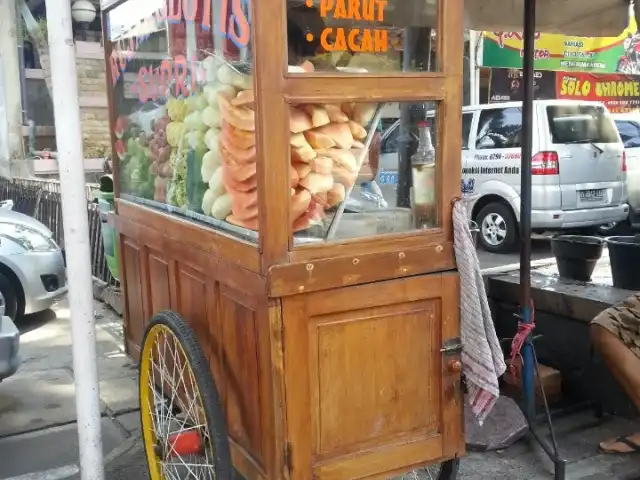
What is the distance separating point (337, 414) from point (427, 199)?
817 millimetres

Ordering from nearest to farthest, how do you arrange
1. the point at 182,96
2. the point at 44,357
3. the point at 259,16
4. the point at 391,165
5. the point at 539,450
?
the point at 259,16
the point at 391,165
the point at 182,96
the point at 539,450
the point at 44,357

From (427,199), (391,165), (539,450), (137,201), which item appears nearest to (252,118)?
(391,165)

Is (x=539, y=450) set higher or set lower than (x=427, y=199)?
lower

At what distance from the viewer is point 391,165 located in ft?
7.91

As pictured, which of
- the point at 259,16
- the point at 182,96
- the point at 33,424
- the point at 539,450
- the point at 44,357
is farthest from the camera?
the point at 44,357

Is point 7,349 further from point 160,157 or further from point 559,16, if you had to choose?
point 559,16

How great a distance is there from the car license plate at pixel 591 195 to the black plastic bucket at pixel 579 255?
4.48m

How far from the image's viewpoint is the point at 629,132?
10.0 m

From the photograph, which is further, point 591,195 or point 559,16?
point 591,195

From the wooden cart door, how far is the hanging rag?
41 millimetres

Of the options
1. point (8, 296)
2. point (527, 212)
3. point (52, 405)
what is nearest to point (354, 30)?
point (527, 212)

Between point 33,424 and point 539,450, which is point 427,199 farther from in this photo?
point 33,424

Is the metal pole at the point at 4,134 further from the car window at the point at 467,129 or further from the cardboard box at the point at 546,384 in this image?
the cardboard box at the point at 546,384

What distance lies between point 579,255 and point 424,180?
2.18 m
